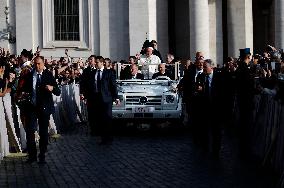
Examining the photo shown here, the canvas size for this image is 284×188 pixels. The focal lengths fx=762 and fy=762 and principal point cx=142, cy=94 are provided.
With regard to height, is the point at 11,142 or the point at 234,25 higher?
the point at 234,25

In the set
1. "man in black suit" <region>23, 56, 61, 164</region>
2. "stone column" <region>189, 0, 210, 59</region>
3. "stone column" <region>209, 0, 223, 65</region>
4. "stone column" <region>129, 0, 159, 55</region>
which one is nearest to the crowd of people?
"man in black suit" <region>23, 56, 61, 164</region>

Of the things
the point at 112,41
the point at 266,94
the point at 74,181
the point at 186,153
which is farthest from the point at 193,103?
the point at 112,41

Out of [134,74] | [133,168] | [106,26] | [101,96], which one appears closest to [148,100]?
[134,74]

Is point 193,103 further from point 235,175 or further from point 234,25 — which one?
point 234,25

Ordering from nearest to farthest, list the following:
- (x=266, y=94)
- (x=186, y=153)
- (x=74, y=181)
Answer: (x=74, y=181), (x=266, y=94), (x=186, y=153)

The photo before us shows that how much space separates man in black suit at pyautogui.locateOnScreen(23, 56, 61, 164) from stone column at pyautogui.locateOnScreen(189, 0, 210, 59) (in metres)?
20.8

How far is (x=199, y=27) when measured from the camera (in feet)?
115

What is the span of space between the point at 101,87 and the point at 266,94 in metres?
5.16

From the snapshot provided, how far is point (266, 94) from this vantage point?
1395cm

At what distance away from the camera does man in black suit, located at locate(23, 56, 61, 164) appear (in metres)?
14.2

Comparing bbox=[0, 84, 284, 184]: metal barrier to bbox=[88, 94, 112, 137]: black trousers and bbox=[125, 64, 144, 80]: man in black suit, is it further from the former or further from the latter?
bbox=[125, 64, 144, 80]: man in black suit

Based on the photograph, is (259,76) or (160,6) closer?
(259,76)

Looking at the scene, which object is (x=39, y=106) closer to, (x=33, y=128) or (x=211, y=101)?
(x=33, y=128)

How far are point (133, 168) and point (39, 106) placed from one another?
231 centimetres
